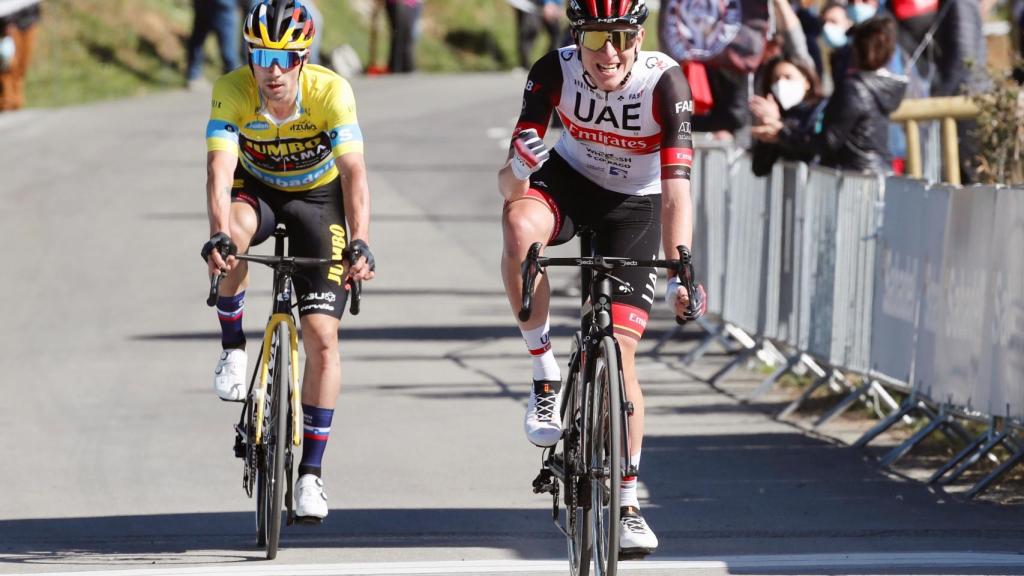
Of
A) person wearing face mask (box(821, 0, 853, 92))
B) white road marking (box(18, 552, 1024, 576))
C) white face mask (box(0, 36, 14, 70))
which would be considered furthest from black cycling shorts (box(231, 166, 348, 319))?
white face mask (box(0, 36, 14, 70))

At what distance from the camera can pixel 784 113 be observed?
38.4ft

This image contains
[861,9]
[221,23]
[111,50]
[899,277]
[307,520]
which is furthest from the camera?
[111,50]

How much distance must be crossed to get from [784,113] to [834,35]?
168 cm

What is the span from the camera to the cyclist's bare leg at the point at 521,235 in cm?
719

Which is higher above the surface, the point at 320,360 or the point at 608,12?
the point at 608,12

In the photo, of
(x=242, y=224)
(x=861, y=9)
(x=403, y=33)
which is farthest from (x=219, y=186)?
(x=403, y=33)

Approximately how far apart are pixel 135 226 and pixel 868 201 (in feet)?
30.6

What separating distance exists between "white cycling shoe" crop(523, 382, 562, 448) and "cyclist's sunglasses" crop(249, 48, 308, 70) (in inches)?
63.3

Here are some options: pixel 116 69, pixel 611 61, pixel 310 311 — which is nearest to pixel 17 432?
pixel 310 311

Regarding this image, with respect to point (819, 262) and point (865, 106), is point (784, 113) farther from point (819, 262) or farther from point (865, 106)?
point (819, 262)

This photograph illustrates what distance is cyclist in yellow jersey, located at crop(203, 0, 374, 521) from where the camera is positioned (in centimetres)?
755

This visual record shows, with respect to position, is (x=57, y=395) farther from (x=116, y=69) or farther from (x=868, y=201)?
(x=116, y=69)

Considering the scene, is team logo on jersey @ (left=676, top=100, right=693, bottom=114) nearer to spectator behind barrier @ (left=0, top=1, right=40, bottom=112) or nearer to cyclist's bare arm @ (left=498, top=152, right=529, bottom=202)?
cyclist's bare arm @ (left=498, top=152, right=529, bottom=202)

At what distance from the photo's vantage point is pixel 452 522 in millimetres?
8297
